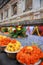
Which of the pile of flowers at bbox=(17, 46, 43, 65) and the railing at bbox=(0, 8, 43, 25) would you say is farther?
the railing at bbox=(0, 8, 43, 25)

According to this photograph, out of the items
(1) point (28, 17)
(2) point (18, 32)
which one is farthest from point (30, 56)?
(1) point (28, 17)

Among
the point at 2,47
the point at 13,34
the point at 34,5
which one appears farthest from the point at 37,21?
the point at 34,5

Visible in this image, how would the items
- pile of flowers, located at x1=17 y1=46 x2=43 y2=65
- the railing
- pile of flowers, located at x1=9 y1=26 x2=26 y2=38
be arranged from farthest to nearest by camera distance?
pile of flowers, located at x1=9 y1=26 x2=26 y2=38, the railing, pile of flowers, located at x1=17 y1=46 x2=43 y2=65

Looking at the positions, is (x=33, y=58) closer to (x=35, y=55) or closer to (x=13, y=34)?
(x=35, y=55)

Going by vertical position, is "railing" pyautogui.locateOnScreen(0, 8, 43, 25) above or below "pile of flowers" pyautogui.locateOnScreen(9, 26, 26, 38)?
above

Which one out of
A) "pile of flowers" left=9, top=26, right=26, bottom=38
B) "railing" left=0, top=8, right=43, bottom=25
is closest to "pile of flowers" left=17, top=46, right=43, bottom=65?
"railing" left=0, top=8, right=43, bottom=25

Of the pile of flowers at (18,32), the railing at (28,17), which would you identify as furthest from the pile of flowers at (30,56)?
the pile of flowers at (18,32)

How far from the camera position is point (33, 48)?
74cm

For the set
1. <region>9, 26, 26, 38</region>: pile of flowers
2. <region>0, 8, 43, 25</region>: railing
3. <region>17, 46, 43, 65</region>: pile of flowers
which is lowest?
<region>17, 46, 43, 65</region>: pile of flowers

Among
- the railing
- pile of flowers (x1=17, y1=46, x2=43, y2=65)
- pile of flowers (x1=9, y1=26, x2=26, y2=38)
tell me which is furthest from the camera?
pile of flowers (x1=9, y1=26, x2=26, y2=38)

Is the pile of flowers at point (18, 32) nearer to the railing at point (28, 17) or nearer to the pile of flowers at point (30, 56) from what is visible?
the railing at point (28, 17)

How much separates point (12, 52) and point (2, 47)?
0.17 meters

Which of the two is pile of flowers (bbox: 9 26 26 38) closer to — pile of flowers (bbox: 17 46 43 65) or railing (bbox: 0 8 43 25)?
railing (bbox: 0 8 43 25)

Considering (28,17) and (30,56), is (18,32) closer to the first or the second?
(30,56)
